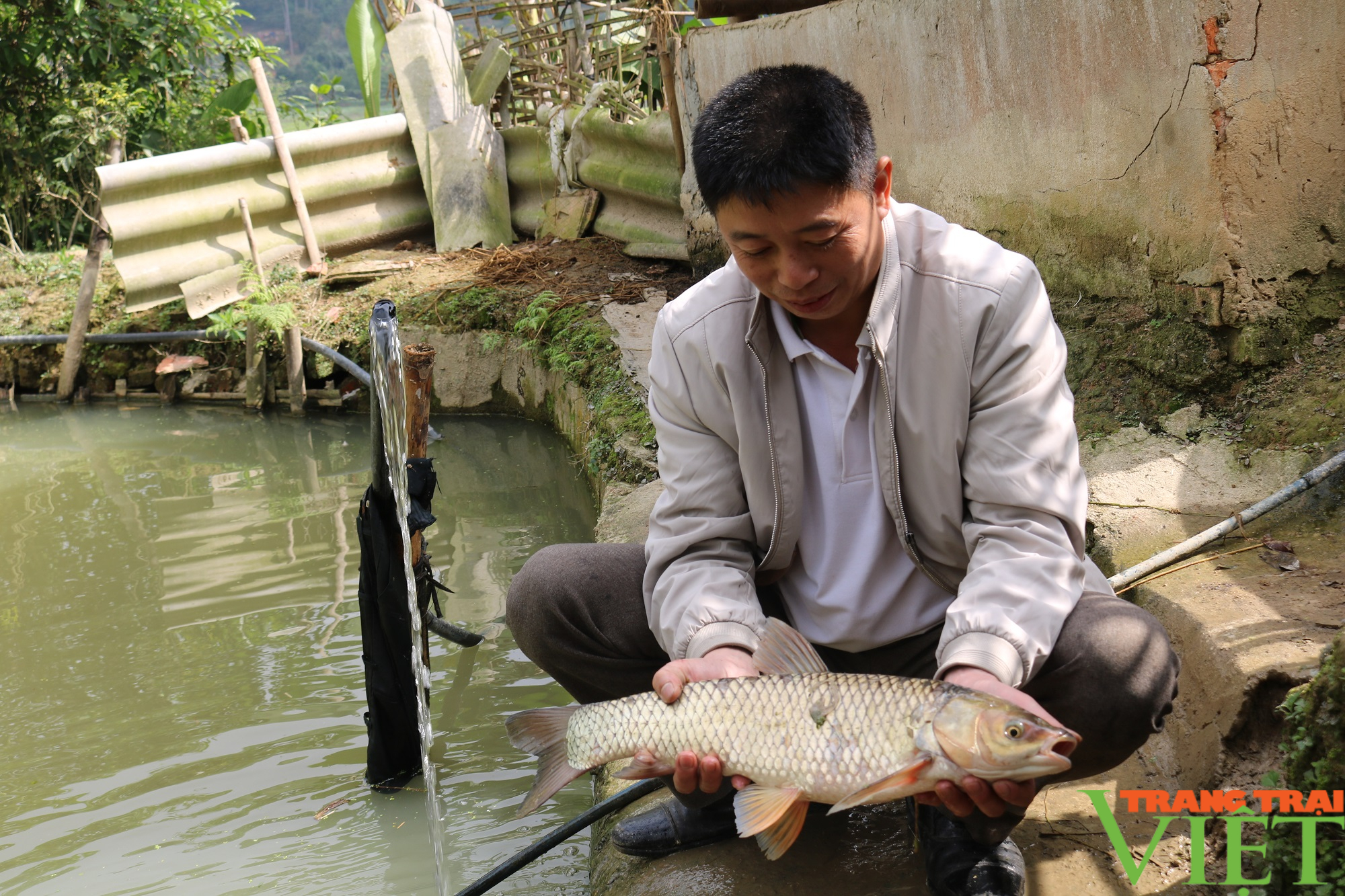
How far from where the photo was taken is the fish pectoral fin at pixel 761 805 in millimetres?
1946

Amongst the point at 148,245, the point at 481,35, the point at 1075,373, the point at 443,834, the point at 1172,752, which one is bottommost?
the point at 443,834

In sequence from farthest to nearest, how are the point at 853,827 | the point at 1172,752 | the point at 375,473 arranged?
the point at 375,473
the point at 1172,752
the point at 853,827

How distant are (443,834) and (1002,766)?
195 cm

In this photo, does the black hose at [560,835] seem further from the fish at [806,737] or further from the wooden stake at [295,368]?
the wooden stake at [295,368]

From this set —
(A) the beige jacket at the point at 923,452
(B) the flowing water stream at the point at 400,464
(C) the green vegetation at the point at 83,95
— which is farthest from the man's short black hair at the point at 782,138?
(C) the green vegetation at the point at 83,95

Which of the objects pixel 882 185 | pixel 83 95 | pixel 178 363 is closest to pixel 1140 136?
pixel 882 185

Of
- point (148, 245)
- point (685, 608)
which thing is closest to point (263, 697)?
point (685, 608)

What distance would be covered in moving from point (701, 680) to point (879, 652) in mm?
466

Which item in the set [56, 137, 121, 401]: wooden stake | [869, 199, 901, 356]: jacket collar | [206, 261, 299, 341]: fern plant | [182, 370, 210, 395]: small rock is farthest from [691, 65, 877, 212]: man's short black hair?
[56, 137, 121, 401]: wooden stake

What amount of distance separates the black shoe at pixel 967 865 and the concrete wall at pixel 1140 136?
2230mm

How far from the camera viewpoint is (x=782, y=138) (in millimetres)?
2053

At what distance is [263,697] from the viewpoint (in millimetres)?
4094

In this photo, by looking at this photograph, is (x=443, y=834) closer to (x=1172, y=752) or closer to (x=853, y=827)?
(x=853, y=827)

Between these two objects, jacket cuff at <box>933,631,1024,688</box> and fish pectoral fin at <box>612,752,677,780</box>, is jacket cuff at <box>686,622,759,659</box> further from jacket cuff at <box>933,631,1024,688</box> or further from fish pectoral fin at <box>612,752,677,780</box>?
jacket cuff at <box>933,631,1024,688</box>
